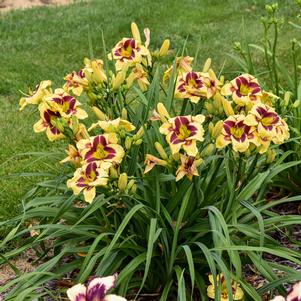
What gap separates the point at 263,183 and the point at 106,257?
917 millimetres

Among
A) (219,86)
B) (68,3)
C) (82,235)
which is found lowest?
(68,3)

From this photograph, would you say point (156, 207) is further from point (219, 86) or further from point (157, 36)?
point (157, 36)

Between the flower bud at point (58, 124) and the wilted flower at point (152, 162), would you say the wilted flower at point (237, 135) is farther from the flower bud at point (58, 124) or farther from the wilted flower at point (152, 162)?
the flower bud at point (58, 124)

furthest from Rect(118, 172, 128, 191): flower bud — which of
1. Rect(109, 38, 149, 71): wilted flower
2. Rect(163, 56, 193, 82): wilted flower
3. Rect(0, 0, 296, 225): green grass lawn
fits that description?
Rect(0, 0, 296, 225): green grass lawn

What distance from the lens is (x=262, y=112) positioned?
8.64 feet

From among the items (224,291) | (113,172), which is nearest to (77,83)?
(113,172)

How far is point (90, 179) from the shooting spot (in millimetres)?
2504

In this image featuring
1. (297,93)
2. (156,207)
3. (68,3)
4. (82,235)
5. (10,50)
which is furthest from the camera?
(68,3)

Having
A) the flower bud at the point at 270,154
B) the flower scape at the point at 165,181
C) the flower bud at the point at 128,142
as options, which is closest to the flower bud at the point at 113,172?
the flower scape at the point at 165,181

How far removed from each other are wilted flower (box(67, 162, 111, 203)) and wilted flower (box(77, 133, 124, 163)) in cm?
5

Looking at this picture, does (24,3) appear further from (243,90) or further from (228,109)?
(228,109)

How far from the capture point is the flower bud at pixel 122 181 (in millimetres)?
2518

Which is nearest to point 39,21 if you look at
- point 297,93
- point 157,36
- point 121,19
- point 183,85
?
point 121,19

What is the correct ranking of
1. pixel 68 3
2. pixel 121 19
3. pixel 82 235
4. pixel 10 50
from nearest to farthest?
pixel 82 235, pixel 10 50, pixel 121 19, pixel 68 3
